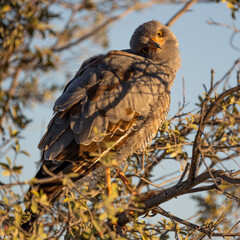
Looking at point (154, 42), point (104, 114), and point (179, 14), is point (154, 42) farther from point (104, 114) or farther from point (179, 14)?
point (104, 114)

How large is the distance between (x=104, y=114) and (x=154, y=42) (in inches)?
66.9

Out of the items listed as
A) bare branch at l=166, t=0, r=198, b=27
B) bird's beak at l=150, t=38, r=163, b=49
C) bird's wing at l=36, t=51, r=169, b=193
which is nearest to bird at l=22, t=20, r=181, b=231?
bird's wing at l=36, t=51, r=169, b=193

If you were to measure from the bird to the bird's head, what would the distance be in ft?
2.11

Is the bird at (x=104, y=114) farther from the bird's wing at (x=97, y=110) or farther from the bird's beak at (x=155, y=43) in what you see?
the bird's beak at (x=155, y=43)

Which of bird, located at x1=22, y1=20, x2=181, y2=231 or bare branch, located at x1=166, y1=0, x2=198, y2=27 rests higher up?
bare branch, located at x1=166, y1=0, x2=198, y2=27

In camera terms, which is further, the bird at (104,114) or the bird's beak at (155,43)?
the bird's beak at (155,43)

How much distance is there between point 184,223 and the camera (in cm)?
412

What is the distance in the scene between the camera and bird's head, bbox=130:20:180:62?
582 cm

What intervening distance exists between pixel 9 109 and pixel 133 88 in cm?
202

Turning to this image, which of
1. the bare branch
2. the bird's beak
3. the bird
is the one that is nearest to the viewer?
the bird

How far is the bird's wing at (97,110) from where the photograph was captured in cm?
443

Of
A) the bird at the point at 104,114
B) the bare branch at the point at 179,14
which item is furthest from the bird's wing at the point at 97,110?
the bare branch at the point at 179,14

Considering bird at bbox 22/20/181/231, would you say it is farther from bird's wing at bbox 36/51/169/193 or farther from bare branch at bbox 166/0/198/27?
bare branch at bbox 166/0/198/27

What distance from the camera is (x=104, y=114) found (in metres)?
4.63
